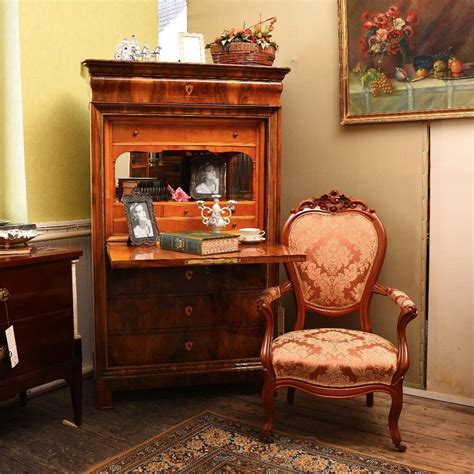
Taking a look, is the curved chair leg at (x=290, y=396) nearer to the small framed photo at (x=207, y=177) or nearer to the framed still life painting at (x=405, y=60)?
the small framed photo at (x=207, y=177)

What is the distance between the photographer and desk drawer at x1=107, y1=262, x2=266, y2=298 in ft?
10.4

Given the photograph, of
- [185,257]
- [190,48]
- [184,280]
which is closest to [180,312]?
[184,280]

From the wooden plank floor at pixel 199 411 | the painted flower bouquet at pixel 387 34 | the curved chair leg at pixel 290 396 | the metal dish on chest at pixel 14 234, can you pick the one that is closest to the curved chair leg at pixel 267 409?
the wooden plank floor at pixel 199 411

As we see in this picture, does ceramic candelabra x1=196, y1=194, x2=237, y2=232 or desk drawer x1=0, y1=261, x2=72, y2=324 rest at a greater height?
ceramic candelabra x1=196, y1=194, x2=237, y2=232

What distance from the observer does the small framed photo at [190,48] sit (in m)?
3.30

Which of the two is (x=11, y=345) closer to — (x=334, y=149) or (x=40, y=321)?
(x=40, y=321)

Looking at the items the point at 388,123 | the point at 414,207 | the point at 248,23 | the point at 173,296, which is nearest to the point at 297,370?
the point at 173,296

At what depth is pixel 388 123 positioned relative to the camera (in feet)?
11.2

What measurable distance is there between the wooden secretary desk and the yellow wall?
484 millimetres

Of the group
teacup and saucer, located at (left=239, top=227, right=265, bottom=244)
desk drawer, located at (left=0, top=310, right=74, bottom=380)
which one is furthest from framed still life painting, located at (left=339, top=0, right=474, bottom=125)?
desk drawer, located at (left=0, top=310, right=74, bottom=380)

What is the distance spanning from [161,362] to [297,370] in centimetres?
84

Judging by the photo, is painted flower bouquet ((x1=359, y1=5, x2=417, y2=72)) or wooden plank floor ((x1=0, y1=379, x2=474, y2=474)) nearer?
wooden plank floor ((x1=0, y1=379, x2=474, y2=474))

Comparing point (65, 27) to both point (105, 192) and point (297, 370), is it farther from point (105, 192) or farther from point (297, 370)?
point (297, 370)

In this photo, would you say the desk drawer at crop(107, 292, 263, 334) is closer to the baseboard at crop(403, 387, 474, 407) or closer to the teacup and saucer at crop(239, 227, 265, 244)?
the teacup and saucer at crop(239, 227, 265, 244)
